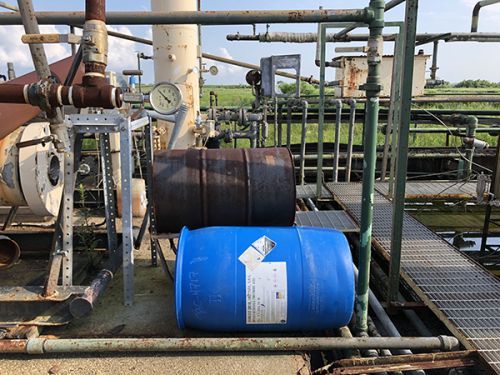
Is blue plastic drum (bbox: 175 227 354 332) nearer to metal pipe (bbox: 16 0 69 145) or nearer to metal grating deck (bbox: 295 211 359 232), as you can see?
metal pipe (bbox: 16 0 69 145)

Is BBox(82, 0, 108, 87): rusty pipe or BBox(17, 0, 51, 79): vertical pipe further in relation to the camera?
BBox(17, 0, 51, 79): vertical pipe

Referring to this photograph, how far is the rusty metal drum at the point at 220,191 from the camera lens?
282 cm

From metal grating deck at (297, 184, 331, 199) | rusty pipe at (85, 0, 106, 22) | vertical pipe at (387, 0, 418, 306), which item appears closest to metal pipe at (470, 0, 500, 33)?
vertical pipe at (387, 0, 418, 306)

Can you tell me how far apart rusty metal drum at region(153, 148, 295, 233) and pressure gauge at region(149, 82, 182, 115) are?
1.50 feet

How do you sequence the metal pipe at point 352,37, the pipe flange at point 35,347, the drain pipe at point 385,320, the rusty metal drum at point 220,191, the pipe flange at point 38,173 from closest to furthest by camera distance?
the pipe flange at point 35,347, the drain pipe at point 385,320, the rusty metal drum at point 220,191, the pipe flange at point 38,173, the metal pipe at point 352,37

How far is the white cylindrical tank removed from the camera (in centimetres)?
→ 571

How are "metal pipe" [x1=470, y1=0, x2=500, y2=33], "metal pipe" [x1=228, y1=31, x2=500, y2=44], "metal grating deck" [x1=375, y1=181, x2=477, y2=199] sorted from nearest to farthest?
"metal pipe" [x1=470, y1=0, x2=500, y2=33] → "metal pipe" [x1=228, y1=31, x2=500, y2=44] → "metal grating deck" [x1=375, y1=181, x2=477, y2=199]

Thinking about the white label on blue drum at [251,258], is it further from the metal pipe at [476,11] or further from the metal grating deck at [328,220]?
the metal pipe at [476,11]

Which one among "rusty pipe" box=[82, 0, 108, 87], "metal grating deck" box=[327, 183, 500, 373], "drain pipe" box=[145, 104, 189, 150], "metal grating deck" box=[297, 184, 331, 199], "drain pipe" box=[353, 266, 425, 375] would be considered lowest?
"drain pipe" box=[353, 266, 425, 375]

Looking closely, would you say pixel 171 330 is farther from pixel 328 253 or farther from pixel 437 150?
pixel 437 150

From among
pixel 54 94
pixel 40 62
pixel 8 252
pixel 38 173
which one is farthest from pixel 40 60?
pixel 8 252

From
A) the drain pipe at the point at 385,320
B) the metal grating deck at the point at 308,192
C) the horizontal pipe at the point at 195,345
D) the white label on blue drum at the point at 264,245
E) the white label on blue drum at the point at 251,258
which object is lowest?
the drain pipe at the point at 385,320

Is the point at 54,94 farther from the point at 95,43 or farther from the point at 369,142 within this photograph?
the point at 369,142

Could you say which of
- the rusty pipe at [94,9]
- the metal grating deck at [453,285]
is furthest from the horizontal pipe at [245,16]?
the metal grating deck at [453,285]
